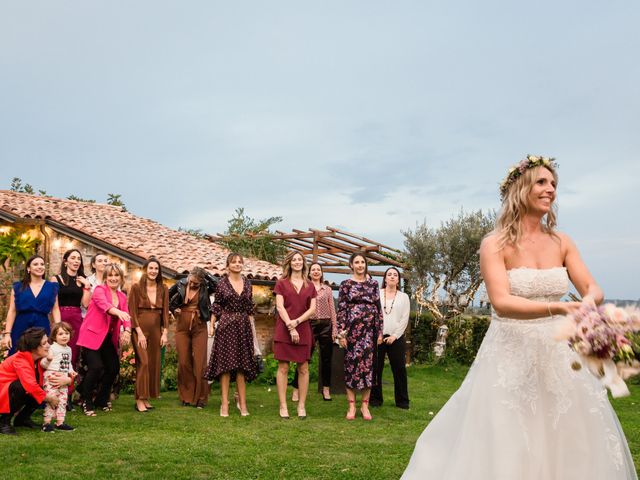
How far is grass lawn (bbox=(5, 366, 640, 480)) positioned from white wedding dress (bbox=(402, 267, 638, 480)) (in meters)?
2.29

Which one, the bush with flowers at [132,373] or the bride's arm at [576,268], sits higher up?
the bride's arm at [576,268]

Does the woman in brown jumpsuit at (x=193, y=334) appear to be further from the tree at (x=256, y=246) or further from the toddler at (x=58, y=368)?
the tree at (x=256, y=246)

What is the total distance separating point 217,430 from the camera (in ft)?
24.5

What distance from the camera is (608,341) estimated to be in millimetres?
2760

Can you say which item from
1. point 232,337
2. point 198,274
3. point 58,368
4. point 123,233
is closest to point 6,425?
point 58,368

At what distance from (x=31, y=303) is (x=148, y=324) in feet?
5.26

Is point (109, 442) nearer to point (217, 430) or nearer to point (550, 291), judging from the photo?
point (217, 430)

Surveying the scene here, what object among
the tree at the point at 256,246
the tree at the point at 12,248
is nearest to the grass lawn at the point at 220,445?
the tree at the point at 12,248

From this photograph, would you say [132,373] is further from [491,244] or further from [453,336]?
[453,336]

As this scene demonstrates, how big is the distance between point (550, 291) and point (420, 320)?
15964 millimetres

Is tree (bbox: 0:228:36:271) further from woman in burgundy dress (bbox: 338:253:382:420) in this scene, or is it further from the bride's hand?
the bride's hand

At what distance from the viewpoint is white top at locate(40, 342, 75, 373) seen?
7400 mm

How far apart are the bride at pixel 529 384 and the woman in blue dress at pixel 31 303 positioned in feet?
19.7

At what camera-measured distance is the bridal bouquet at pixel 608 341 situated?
277cm
